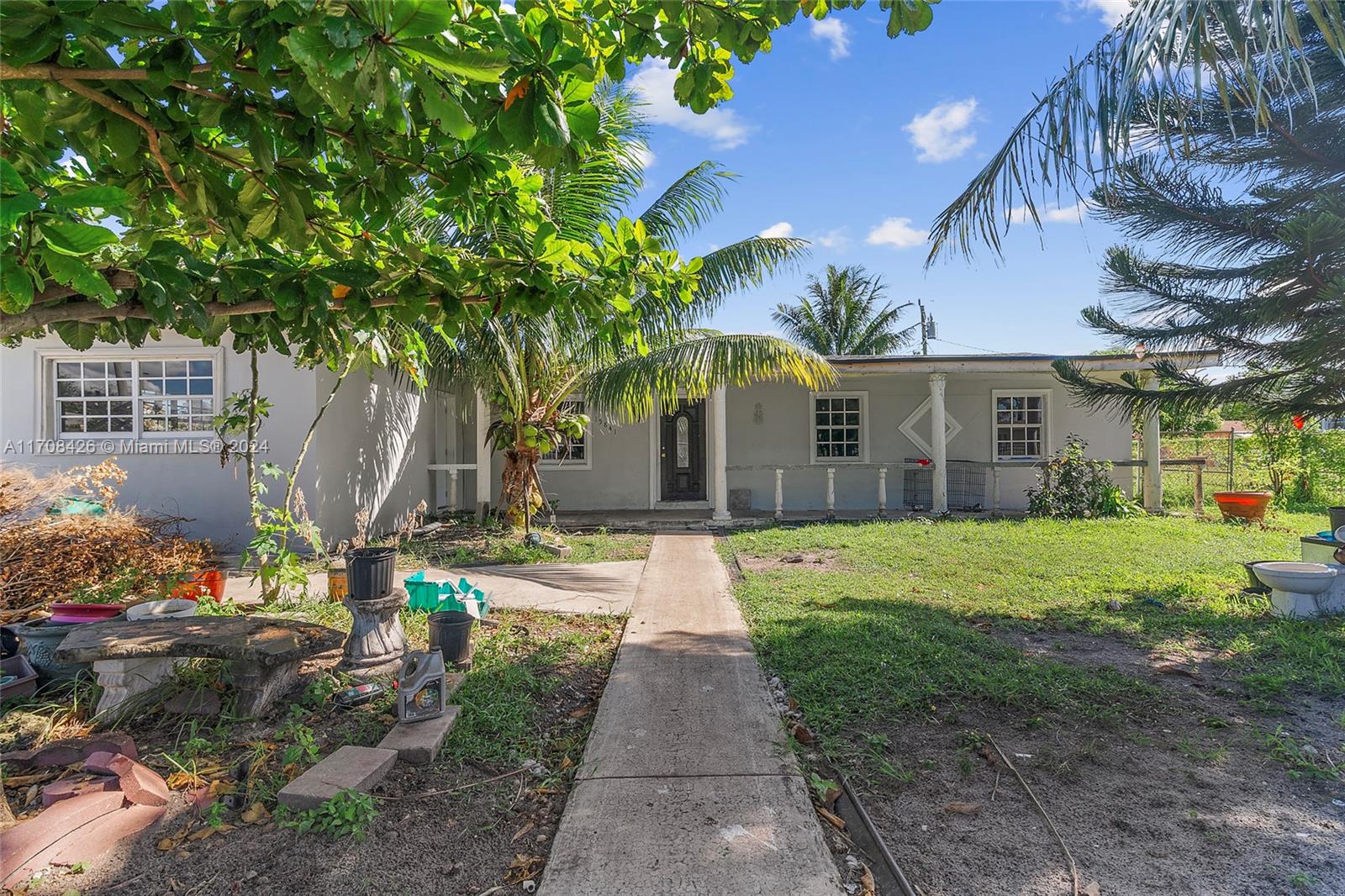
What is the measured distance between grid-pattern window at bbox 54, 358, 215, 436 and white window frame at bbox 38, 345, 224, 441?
14mm

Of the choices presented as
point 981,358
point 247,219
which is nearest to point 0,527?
point 247,219

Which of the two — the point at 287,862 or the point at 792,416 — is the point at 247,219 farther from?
the point at 792,416

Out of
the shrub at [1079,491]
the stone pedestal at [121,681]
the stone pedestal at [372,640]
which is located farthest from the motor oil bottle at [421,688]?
the shrub at [1079,491]

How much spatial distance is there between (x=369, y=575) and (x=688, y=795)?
93.1 inches

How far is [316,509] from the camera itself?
24.8 ft

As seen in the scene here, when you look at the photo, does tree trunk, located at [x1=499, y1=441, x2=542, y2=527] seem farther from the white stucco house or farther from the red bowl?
the red bowl

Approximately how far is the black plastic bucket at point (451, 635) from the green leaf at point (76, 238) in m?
2.98

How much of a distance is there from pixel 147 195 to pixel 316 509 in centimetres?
575

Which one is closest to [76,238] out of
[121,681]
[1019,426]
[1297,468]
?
[121,681]

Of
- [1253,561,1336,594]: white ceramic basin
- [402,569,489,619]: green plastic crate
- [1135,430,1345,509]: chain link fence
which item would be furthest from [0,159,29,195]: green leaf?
[1135,430,1345,509]: chain link fence

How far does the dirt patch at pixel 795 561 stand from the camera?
7.61 m

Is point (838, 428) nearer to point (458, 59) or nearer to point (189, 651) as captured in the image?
point (189, 651)

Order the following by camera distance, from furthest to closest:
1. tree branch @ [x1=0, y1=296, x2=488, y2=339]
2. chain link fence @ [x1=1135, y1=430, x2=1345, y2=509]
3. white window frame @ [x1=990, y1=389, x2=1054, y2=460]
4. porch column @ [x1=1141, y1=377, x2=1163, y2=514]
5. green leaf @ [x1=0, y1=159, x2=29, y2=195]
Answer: chain link fence @ [x1=1135, y1=430, x2=1345, y2=509], white window frame @ [x1=990, y1=389, x2=1054, y2=460], porch column @ [x1=1141, y1=377, x2=1163, y2=514], tree branch @ [x1=0, y1=296, x2=488, y2=339], green leaf @ [x1=0, y1=159, x2=29, y2=195]

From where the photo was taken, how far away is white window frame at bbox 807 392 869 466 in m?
12.7
